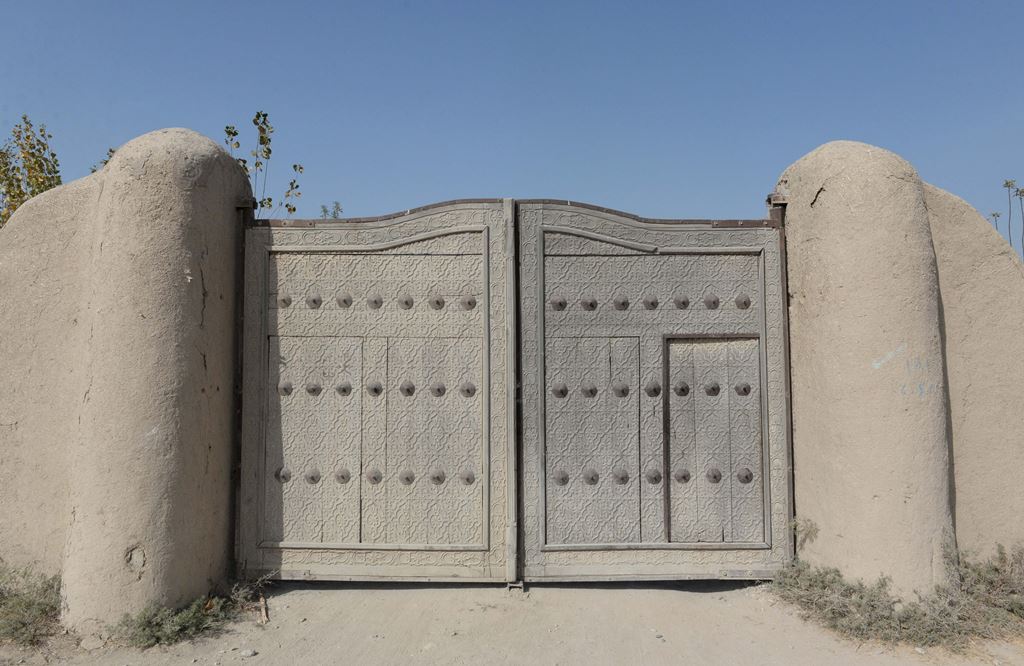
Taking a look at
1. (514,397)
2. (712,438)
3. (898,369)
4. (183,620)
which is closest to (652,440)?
(712,438)

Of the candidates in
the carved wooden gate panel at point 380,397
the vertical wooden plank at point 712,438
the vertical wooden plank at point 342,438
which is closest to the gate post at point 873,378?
the vertical wooden plank at point 712,438

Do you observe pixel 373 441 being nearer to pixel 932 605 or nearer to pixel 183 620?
pixel 183 620

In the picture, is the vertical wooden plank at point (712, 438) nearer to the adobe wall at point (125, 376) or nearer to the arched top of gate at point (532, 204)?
the arched top of gate at point (532, 204)

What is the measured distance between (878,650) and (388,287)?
320 cm

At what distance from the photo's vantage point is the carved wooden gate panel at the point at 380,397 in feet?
11.2

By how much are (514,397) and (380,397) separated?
81cm

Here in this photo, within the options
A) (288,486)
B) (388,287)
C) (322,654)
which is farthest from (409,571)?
(388,287)

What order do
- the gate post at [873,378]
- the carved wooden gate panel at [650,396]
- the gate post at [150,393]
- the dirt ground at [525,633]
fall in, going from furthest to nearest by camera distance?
the carved wooden gate panel at [650,396]
the gate post at [873,378]
the gate post at [150,393]
the dirt ground at [525,633]

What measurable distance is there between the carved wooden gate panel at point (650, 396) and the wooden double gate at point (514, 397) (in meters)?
0.01

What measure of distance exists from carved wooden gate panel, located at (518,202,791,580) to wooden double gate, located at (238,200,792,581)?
1 centimetres

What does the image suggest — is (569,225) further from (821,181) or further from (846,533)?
(846,533)

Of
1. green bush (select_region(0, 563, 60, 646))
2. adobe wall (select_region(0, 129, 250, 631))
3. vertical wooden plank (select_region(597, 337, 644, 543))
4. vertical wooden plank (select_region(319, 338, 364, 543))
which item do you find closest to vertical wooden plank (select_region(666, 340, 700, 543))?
vertical wooden plank (select_region(597, 337, 644, 543))

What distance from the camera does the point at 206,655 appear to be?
2805 mm

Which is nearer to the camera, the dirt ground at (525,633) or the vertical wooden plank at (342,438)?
the dirt ground at (525,633)
